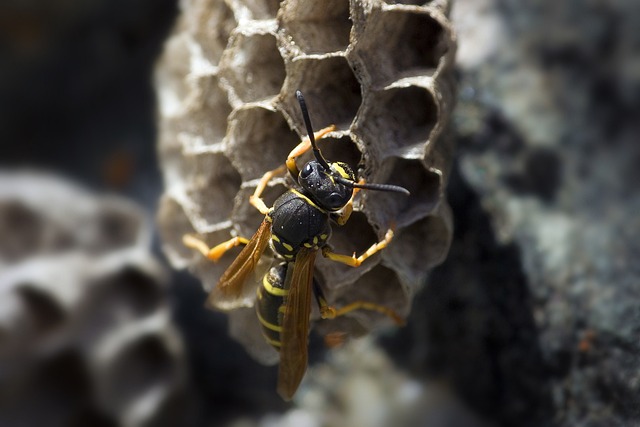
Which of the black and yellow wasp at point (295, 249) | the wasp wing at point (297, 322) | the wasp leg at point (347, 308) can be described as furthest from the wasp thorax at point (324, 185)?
the wasp leg at point (347, 308)

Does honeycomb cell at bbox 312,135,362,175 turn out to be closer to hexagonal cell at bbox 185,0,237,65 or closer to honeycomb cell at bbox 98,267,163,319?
hexagonal cell at bbox 185,0,237,65

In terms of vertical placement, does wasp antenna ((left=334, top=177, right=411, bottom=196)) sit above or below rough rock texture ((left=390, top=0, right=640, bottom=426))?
above

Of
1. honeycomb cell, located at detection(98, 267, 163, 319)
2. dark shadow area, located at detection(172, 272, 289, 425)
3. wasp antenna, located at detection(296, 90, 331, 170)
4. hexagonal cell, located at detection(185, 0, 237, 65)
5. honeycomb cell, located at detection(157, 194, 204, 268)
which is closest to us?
wasp antenna, located at detection(296, 90, 331, 170)

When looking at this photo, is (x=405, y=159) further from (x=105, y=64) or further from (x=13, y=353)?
(x=105, y=64)

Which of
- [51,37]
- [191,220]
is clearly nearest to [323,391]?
[191,220]

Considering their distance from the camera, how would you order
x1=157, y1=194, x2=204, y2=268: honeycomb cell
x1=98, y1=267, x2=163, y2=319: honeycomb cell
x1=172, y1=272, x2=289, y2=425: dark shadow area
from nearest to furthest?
1. x1=157, y1=194, x2=204, y2=268: honeycomb cell
2. x1=98, y1=267, x2=163, y2=319: honeycomb cell
3. x1=172, y1=272, x2=289, y2=425: dark shadow area

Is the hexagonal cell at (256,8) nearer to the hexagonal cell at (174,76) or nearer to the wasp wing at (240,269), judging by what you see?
the hexagonal cell at (174,76)

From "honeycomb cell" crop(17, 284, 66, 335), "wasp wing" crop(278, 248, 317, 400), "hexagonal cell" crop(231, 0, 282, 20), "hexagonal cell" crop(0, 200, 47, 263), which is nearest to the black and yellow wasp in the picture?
"wasp wing" crop(278, 248, 317, 400)
